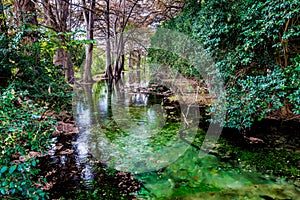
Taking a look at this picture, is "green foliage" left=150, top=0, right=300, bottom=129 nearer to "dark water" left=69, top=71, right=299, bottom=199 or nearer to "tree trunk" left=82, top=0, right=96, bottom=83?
"dark water" left=69, top=71, right=299, bottom=199

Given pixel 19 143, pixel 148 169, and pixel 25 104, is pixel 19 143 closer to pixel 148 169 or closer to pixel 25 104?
pixel 25 104

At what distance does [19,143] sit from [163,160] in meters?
2.16

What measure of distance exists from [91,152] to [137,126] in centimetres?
163

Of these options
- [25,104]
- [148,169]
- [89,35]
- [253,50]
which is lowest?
[148,169]

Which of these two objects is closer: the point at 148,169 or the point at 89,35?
the point at 148,169

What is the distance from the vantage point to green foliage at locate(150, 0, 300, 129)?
3.48m

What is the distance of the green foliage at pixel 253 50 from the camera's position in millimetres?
3480

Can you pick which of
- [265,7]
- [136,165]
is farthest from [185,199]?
[265,7]

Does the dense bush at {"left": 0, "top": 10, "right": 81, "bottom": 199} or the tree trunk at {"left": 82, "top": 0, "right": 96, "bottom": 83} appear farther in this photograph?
the tree trunk at {"left": 82, "top": 0, "right": 96, "bottom": 83}

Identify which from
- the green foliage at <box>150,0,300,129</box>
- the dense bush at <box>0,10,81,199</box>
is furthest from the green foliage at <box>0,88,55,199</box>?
the green foliage at <box>150,0,300,129</box>

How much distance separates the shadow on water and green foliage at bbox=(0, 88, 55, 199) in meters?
0.93

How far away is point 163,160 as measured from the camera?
3398 mm

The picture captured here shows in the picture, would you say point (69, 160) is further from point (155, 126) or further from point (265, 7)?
point (265, 7)

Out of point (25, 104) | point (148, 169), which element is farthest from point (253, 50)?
point (25, 104)
